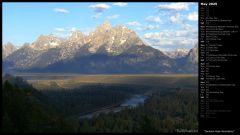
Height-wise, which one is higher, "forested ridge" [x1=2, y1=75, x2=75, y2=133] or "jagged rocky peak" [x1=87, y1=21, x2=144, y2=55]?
"jagged rocky peak" [x1=87, y1=21, x2=144, y2=55]

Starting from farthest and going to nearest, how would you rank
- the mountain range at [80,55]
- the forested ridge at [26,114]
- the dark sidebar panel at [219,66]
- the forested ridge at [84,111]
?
the mountain range at [80,55], the forested ridge at [84,111], the forested ridge at [26,114], the dark sidebar panel at [219,66]

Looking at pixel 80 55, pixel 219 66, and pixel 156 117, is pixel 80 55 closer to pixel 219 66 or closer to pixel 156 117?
pixel 156 117

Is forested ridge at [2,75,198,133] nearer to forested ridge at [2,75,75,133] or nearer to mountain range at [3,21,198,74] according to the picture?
forested ridge at [2,75,75,133]

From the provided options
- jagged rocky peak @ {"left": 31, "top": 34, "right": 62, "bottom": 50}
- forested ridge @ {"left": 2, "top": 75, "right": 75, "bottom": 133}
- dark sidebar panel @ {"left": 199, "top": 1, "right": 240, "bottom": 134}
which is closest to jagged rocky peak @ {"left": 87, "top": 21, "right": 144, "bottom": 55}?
jagged rocky peak @ {"left": 31, "top": 34, "right": 62, "bottom": 50}

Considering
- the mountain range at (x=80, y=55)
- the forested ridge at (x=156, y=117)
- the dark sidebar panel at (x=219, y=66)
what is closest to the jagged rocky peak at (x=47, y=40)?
the mountain range at (x=80, y=55)

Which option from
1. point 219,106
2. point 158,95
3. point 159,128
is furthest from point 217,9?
point 158,95

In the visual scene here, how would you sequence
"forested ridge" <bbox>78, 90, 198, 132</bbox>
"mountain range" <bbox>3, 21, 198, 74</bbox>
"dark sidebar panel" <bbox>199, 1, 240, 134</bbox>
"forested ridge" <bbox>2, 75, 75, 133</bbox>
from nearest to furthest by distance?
"dark sidebar panel" <bbox>199, 1, 240, 134</bbox>
"forested ridge" <bbox>2, 75, 75, 133</bbox>
"forested ridge" <bbox>78, 90, 198, 132</bbox>
"mountain range" <bbox>3, 21, 198, 74</bbox>

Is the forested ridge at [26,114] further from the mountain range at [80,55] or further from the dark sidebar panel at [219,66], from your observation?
the dark sidebar panel at [219,66]

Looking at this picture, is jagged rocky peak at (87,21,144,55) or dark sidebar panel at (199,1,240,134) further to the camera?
jagged rocky peak at (87,21,144,55)
